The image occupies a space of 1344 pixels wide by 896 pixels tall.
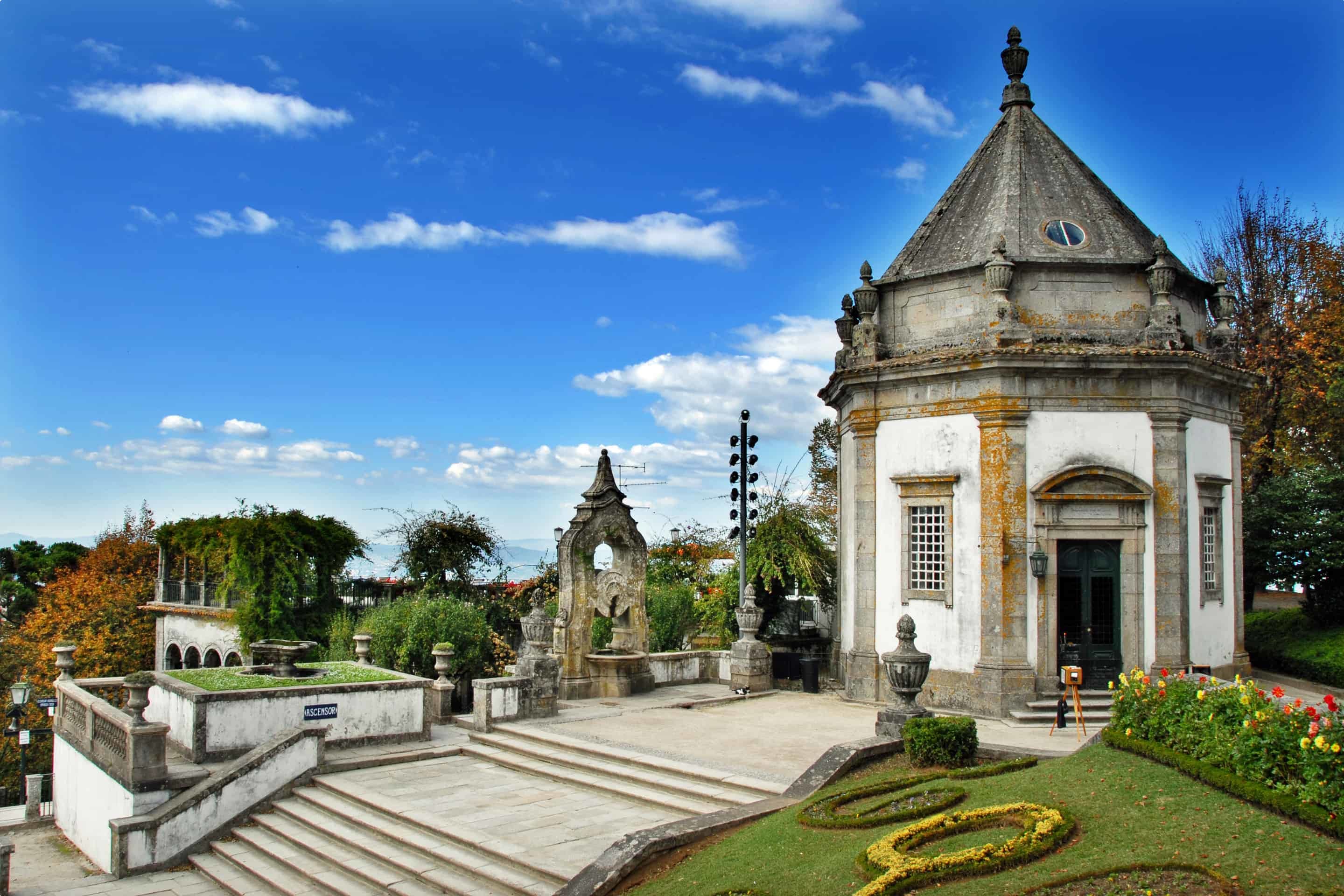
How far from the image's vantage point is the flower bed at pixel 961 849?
845cm

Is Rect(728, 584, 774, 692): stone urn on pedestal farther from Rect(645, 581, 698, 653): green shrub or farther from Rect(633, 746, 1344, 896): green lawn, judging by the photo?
Rect(633, 746, 1344, 896): green lawn

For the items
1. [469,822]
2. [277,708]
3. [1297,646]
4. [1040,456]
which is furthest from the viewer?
[1297,646]

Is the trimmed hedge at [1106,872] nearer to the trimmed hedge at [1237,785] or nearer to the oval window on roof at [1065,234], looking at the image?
the trimmed hedge at [1237,785]

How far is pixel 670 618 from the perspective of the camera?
2998 cm

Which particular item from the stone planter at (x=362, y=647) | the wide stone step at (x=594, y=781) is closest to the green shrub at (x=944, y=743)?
the wide stone step at (x=594, y=781)

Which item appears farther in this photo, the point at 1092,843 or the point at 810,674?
the point at 810,674

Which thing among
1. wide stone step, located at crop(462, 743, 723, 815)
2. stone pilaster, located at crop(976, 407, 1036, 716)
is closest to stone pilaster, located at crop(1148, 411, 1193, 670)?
stone pilaster, located at crop(976, 407, 1036, 716)

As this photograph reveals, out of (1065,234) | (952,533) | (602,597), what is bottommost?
(602,597)

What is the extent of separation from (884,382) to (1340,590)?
13.0 metres

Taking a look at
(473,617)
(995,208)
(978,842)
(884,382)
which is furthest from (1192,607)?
(473,617)

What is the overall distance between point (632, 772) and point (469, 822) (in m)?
2.65

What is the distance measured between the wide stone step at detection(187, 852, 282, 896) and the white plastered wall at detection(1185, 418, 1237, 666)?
659 inches

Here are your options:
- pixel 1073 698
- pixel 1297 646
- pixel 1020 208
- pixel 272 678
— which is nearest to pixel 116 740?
pixel 272 678

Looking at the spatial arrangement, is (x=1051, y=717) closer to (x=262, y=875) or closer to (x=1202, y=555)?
(x=1202, y=555)
